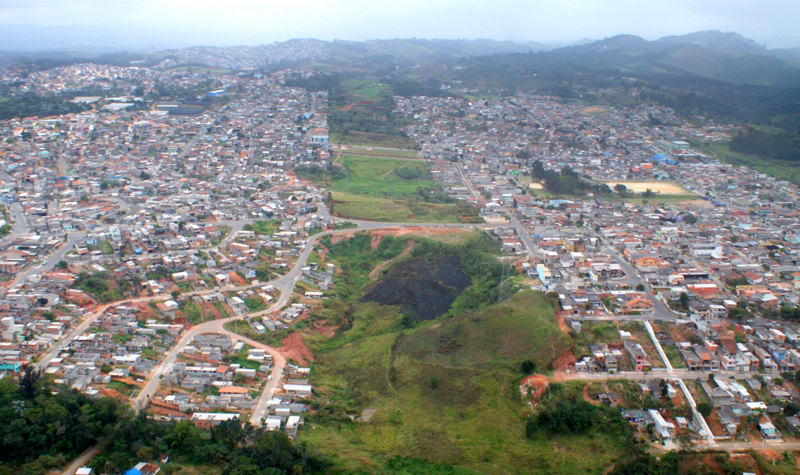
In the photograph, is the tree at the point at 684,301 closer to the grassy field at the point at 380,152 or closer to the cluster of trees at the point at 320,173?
the cluster of trees at the point at 320,173

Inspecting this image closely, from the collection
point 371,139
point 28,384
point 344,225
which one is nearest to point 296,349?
point 28,384

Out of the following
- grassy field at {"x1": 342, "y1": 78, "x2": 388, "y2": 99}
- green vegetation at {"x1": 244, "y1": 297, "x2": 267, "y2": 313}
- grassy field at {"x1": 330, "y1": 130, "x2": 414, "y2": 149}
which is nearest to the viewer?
green vegetation at {"x1": 244, "y1": 297, "x2": 267, "y2": 313}

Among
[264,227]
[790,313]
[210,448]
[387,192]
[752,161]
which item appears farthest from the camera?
[752,161]

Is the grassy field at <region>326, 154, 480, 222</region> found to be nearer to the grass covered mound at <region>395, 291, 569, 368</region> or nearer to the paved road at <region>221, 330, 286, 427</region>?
the grass covered mound at <region>395, 291, 569, 368</region>

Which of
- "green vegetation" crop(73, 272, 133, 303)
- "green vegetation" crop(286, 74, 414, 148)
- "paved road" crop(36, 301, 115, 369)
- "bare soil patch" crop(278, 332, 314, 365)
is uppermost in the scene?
"green vegetation" crop(286, 74, 414, 148)

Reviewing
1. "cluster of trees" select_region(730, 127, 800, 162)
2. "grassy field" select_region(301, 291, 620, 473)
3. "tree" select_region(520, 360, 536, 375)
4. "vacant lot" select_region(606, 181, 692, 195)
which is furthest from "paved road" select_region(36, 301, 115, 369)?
"cluster of trees" select_region(730, 127, 800, 162)

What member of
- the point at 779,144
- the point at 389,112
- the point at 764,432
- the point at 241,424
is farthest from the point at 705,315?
the point at 389,112

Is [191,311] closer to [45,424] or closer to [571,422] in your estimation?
[45,424]

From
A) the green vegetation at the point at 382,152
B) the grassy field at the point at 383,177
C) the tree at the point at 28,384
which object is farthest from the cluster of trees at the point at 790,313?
the green vegetation at the point at 382,152
